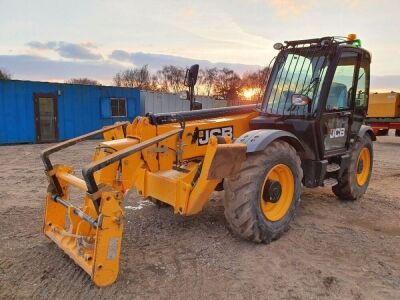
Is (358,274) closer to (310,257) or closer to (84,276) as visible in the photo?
(310,257)

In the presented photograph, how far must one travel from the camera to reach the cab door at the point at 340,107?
5.27 meters

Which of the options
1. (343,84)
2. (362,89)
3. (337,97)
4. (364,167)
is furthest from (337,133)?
(364,167)

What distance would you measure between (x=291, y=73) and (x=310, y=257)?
2543 millimetres

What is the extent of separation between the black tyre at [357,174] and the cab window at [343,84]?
92cm

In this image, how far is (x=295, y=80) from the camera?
17.4ft

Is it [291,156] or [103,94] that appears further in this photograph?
[103,94]

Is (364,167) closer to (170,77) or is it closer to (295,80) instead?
(295,80)

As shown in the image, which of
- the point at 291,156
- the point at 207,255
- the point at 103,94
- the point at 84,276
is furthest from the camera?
the point at 103,94

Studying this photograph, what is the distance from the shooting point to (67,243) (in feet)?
13.0

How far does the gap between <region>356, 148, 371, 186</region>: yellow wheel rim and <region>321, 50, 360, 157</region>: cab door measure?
914mm

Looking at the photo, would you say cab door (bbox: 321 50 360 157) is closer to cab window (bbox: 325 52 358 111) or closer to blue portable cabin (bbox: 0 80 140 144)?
cab window (bbox: 325 52 358 111)

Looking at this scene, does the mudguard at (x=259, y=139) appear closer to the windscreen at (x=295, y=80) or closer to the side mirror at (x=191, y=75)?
the windscreen at (x=295, y=80)

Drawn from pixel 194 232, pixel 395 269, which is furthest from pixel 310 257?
pixel 194 232

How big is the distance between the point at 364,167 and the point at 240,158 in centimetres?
360
